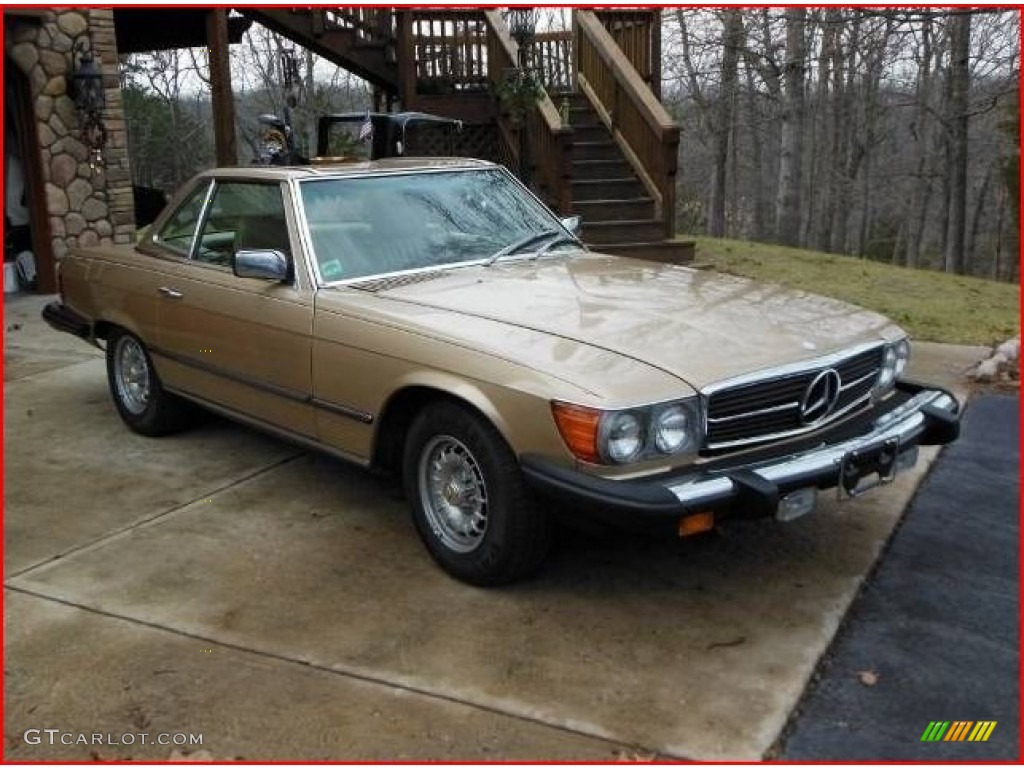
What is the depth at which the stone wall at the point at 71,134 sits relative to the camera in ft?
31.6

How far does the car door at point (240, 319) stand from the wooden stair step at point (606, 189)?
6831mm

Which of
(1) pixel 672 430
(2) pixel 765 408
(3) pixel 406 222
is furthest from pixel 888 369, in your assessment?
(3) pixel 406 222

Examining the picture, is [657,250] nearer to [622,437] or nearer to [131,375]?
[131,375]

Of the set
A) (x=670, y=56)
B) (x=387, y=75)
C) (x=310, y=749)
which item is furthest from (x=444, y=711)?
(x=670, y=56)

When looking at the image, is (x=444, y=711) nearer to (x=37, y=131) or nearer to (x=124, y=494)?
(x=124, y=494)

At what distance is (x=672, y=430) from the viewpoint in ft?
11.0

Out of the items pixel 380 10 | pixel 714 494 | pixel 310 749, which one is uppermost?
pixel 380 10

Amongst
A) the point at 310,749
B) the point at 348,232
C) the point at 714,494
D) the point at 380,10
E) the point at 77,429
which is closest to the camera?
the point at 310,749

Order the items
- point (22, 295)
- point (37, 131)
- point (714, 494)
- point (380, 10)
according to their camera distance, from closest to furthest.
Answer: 1. point (714, 494)
2. point (37, 131)
3. point (22, 295)
4. point (380, 10)

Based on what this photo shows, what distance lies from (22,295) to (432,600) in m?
8.52

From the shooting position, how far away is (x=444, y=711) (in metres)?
3.05

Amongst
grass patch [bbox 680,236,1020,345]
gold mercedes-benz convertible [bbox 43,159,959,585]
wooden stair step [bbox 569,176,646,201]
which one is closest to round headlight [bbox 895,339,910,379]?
gold mercedes-benz convertible [bbox 43,159,959,585]

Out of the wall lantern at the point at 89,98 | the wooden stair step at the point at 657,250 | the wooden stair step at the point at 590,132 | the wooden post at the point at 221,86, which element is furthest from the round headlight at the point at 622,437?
the wooden stair step at the point at 590,132

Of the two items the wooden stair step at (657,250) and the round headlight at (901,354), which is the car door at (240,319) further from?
the wooden stair step at (657,250)
